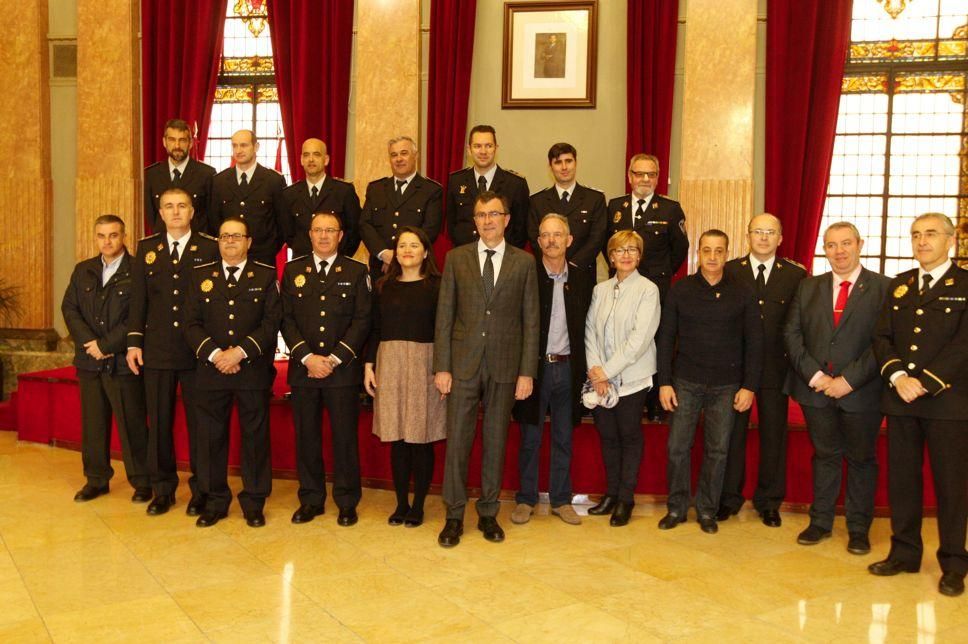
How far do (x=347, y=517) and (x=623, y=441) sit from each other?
145cm

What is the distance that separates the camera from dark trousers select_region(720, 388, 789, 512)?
4516mm

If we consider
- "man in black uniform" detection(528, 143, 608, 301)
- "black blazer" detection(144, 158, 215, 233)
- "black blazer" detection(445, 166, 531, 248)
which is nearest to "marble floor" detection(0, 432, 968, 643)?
"man in black uniform" detection(528, 143, 608, 301)

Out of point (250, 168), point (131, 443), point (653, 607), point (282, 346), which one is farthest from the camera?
point (282, 346)

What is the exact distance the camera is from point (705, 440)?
448 cm

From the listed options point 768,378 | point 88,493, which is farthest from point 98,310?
point 768,378

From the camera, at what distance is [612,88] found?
691 centimetres

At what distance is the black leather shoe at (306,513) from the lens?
4.44 m

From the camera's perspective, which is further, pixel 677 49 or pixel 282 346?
pixel 282 346

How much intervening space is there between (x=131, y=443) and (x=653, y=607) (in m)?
2.94

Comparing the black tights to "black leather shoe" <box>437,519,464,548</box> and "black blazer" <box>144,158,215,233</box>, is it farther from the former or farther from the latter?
"black blazer" <box>144,158,215,233</box>

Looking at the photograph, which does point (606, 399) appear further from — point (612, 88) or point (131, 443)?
point (612, 88)

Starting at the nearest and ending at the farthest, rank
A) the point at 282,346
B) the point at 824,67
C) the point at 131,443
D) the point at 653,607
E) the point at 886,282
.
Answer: the point at 653,607
the point at 886,282
the point at 131,443
the point at 824,67
the point at 282,346

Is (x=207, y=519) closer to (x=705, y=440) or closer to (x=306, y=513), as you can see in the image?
(x=306, y=513)

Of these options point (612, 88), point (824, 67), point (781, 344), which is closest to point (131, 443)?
point (781, 344)
